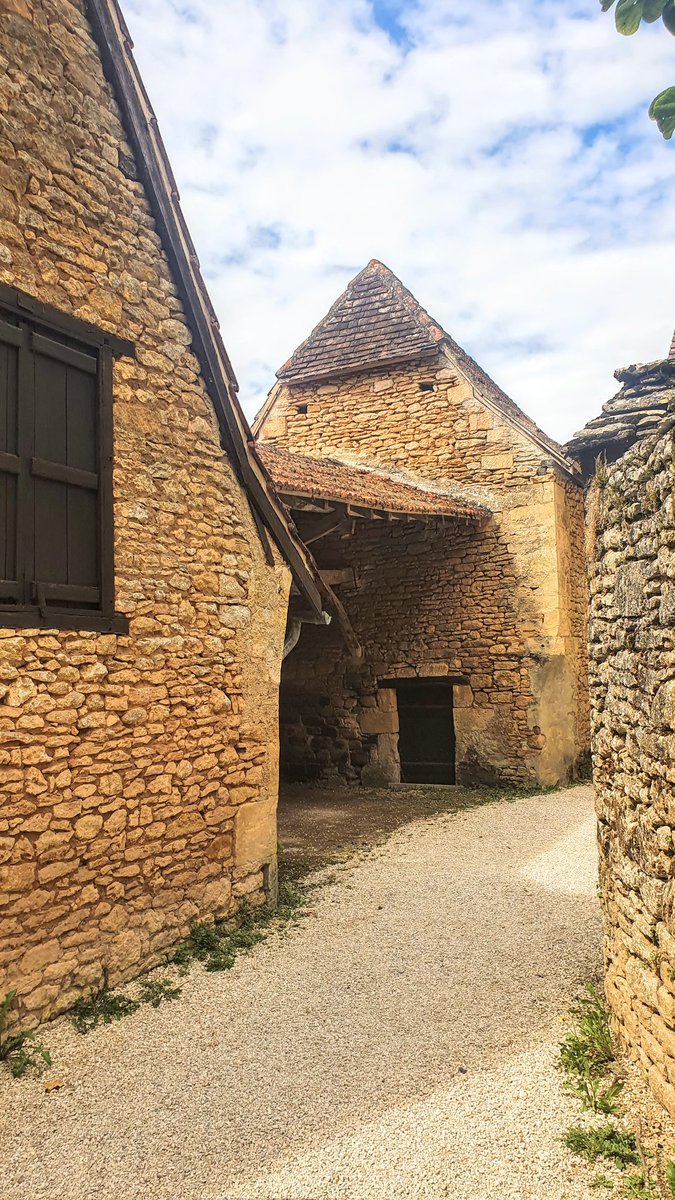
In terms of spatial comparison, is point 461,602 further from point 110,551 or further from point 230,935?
point 110,551

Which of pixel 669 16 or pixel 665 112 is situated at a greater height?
pixel 669 16

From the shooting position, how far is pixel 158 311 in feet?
16.0

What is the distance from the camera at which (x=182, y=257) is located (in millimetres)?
4973

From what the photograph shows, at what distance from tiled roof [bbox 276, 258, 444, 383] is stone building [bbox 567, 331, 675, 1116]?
8355 millimetres

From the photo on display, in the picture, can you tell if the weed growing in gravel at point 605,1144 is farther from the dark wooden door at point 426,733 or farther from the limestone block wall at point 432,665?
the dark wooden door at point 426,733

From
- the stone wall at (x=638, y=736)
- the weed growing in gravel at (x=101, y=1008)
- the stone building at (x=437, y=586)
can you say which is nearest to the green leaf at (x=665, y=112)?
the stone wall at (x=638, y=736)

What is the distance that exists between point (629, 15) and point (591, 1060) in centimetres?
384

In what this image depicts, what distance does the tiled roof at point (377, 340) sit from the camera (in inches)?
Answer: 436

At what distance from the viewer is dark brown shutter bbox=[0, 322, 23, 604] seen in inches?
154

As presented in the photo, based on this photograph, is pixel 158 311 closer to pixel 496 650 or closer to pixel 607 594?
pixel 607 594

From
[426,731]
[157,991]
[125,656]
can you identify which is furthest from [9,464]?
[426,731]

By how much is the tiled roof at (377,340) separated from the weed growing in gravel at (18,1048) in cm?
894

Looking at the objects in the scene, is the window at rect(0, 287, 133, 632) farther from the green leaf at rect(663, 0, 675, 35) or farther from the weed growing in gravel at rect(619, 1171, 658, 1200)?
the weed growing in gravel at rect(619, 1171, 658, 1200)

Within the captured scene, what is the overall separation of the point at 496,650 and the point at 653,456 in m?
7.34
